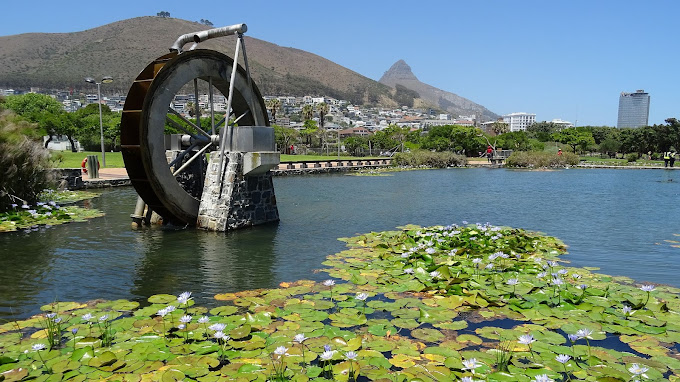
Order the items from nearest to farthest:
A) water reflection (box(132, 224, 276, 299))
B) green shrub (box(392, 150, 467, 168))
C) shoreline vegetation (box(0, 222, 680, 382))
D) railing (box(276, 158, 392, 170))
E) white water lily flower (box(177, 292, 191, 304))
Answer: shoreline vegetation (box(0, 222, 680, 382)) < white water lily flower (box(177, 292, 191, 304)) < water reflection (box(132, 224, 276, 299)) < railing (box(276, 158, 392, 170)) < green shrub (box(392, 150, 467, 168))

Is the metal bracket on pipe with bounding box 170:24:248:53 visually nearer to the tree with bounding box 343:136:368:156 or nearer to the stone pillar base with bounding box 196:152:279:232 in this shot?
the stone pillar base with bounding box 196:152:279:232

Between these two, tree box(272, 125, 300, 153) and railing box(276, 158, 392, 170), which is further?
tree box(272, 125, 300, 153)

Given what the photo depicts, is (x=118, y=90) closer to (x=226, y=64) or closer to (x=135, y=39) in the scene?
(x=135, y=39)

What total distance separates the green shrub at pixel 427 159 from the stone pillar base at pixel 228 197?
3200cm

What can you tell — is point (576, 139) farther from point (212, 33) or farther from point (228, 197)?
point (228, 197)

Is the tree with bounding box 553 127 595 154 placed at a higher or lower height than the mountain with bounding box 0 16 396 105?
lower

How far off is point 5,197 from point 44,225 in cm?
127

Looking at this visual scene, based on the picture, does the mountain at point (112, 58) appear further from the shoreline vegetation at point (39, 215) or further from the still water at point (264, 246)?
the still water at point (264, 246)

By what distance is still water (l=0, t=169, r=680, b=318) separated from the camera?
644cm

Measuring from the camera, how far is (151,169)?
9617 millimetres

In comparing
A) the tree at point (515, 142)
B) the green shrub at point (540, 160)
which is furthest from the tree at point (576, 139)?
the green shrub at point (540, 160)

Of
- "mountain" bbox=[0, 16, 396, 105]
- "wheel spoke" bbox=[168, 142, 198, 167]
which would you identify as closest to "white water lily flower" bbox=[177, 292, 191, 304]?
"wheel spoke" bbox=[168, 142, 198, 167]

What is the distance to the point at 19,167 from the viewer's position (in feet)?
35.5

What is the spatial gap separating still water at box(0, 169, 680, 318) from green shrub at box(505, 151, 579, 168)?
977 inches
